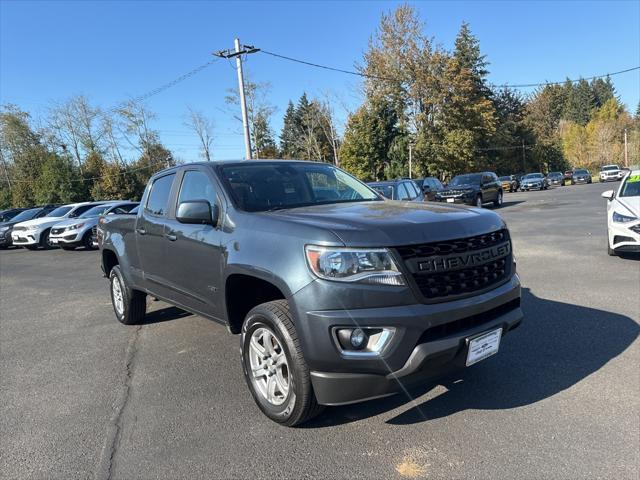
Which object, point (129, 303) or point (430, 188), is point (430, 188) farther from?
point (129, 303)

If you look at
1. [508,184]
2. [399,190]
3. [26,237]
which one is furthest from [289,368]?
[508,184]

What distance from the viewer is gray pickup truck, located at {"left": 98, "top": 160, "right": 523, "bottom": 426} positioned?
8.79 feet

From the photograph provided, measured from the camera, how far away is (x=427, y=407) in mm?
3404

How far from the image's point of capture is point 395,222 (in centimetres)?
289

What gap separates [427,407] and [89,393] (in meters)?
2.84

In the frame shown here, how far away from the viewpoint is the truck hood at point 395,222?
8.99 feet

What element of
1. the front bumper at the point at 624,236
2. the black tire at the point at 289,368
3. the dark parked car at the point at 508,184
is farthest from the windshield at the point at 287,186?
the dark parked car at the point at 508,184

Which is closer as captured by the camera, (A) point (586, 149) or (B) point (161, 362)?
(B) point (161, 362)

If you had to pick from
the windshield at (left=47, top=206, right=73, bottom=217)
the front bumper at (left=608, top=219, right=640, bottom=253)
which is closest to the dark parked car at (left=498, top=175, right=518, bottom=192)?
the windshield at (left=47, top=206, right=73, bottom=217)

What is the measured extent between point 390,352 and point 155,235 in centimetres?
297

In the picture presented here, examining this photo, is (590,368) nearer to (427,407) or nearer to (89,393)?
(427,407)

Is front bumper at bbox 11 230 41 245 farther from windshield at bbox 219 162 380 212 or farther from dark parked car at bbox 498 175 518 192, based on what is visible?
dark parked car at bbox 498 175 518 192

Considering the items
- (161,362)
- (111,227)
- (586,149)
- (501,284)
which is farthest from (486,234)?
(586,149)

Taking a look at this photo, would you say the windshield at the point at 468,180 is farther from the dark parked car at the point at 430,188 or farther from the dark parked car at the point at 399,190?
the dark parked car at the point at 399,190
